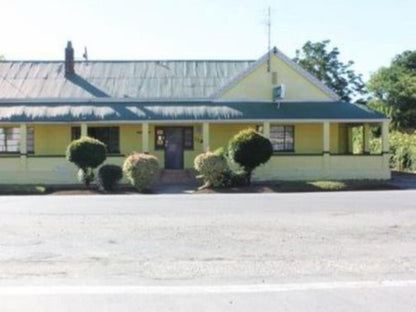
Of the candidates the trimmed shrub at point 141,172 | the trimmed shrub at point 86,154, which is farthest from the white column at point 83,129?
the trimmed shrub at point 141,172

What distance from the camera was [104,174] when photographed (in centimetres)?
2738

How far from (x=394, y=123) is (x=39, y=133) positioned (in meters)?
32.4

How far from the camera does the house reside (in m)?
31.4

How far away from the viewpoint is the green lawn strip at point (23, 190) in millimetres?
27188

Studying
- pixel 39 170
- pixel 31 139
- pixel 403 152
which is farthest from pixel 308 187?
pixel 31 139

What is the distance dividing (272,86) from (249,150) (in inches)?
255

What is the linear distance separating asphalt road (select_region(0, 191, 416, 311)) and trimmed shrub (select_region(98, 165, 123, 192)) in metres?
10.7

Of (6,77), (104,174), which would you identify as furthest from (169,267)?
(6,77)

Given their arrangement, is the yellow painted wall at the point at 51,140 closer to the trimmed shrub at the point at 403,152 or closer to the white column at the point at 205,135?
the white column at the point at 205,135

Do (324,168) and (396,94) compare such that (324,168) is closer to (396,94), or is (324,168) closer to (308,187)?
(308,187)

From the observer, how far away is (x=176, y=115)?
31.6 meters

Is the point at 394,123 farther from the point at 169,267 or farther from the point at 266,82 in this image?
the point at 169,267

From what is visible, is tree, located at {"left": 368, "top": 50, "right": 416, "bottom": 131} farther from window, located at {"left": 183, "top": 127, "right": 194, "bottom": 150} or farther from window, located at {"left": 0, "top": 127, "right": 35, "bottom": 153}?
window, located at {"left": 0, "top": 127, "right": 35, "bottom": 153}

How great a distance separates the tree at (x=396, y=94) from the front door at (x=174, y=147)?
2433 cm
